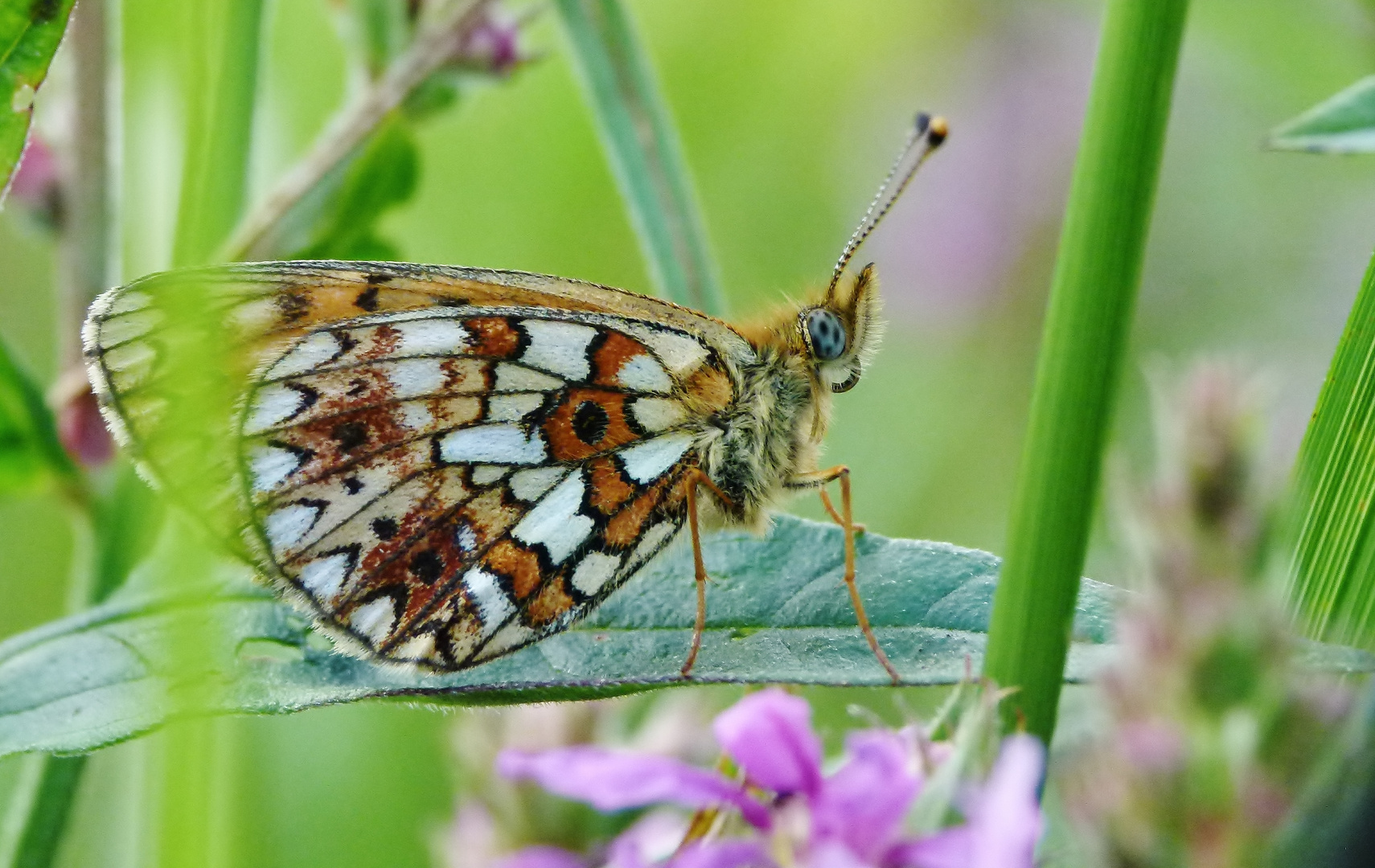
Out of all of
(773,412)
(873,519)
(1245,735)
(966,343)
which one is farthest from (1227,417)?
(966,343)

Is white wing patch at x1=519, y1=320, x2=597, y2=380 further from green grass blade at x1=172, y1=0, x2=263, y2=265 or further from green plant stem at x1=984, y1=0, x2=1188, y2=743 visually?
green plant stem at x1=984, y1=0, x2=1188, y2=743

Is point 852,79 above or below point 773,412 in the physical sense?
above

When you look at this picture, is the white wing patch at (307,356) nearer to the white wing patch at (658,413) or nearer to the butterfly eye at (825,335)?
the white wing patch at (658,413)

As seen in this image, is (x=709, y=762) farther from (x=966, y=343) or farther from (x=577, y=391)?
(x=966, y=343)

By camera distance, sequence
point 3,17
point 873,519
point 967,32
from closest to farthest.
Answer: point 3,17, point 873,519, point 967,32

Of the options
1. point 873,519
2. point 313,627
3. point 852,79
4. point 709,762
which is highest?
point 852,79

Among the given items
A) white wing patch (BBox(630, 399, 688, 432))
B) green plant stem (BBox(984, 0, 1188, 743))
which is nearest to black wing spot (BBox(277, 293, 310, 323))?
white wing patch (BBox(630, 399, 688, 432))
